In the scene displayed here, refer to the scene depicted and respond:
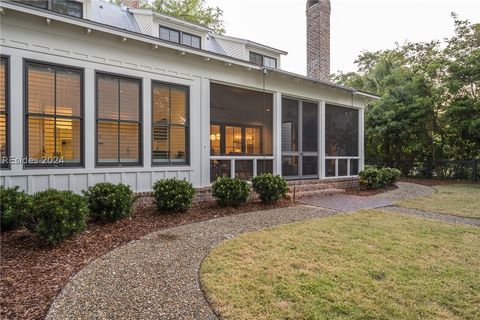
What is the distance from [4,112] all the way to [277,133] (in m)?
7.11

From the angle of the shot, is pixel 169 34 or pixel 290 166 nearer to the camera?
pixel 169 34

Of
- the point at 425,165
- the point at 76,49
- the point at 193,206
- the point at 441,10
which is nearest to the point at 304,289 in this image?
the point at 193,206

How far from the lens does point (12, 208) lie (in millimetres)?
4523

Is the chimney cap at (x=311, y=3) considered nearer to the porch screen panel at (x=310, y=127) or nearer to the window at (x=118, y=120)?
the porch screen panel at (x=310, y=127)

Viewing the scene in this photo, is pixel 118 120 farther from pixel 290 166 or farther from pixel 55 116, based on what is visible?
pixel 290 166

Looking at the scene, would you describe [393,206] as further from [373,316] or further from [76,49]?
[76,49]

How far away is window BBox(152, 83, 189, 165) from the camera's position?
7477 millimetres

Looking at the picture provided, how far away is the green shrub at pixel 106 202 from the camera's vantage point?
5.39 metres

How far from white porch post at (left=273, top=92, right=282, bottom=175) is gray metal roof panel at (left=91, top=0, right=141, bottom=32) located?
5.00 m

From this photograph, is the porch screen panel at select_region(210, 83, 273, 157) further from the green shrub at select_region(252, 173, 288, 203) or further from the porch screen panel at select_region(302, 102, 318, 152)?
the green shrub at select_region(252, 173, 288, 203)

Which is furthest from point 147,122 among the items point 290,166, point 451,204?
point 451,204

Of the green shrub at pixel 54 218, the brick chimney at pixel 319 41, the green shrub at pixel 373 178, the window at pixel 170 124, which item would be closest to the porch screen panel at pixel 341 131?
the green shrub at pixel 373 178

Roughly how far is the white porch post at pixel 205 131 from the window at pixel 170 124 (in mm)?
459

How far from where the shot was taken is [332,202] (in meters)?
8.52
